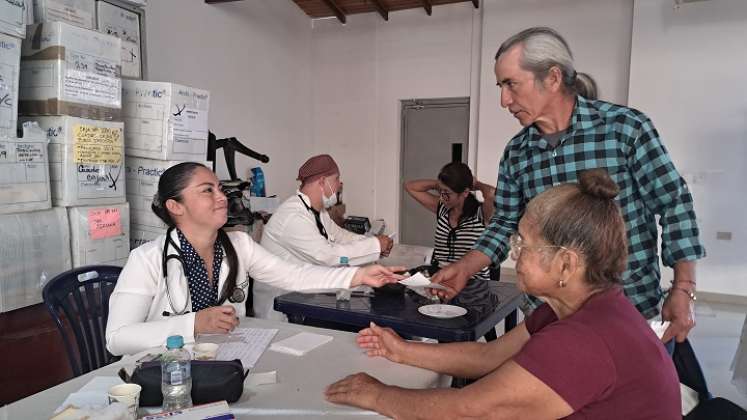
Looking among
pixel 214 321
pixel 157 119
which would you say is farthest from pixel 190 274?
pixel 157 119

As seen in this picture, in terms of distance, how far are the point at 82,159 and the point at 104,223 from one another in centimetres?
38

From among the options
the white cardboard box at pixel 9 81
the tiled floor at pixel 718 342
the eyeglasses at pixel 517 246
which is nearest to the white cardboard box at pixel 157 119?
the white cardboard box at pixel 9 81

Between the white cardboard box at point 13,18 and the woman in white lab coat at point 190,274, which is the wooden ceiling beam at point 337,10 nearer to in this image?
the white cardboard box at point 13,18

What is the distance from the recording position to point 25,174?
2.45 metres

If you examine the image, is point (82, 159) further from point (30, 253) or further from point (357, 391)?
point (357, 391)

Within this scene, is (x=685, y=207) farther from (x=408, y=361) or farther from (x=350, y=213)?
(x=350, y=213)

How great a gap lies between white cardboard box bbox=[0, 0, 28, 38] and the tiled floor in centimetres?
402

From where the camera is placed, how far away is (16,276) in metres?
2.45

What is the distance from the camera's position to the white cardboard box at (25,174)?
2.38 meters

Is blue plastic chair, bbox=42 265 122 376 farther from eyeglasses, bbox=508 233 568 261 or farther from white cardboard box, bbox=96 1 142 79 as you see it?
white cardboard box, bbox=96 1 142 79

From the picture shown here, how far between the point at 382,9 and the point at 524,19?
184 centimetres

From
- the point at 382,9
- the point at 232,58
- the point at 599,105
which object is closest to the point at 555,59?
the point at 599,105

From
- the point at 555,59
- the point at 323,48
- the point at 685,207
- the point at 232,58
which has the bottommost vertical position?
the point at 685,207

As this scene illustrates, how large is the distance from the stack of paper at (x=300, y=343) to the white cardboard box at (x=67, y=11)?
7.61 feet
